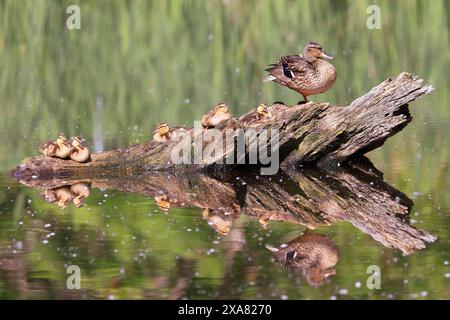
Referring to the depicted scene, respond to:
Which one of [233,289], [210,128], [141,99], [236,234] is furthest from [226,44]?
[233,289]

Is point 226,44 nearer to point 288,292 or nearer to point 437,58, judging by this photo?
point 437,58

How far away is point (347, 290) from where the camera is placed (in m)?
8.35

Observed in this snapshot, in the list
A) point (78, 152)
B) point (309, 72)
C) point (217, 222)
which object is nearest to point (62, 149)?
point (78, 152)

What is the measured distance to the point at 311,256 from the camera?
9.20m

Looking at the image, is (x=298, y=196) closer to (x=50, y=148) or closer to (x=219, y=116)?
(x=219, y=116)

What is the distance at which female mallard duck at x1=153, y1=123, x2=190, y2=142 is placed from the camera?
41.4ft

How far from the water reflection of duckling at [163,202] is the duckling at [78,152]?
4.26 ft

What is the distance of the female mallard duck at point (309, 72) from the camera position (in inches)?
506

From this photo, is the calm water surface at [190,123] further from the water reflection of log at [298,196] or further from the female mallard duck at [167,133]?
the female mallard duck at [167,133]

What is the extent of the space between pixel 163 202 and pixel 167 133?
64.9 inches

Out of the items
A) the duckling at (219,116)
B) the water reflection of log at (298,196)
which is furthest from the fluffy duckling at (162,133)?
the duckling at (219,116)

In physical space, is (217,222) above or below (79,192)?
below

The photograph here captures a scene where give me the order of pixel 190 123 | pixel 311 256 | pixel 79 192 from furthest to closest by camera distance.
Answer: pixel 190 123
pixel 79 192
pixel 311 256

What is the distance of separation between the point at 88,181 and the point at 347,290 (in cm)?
441
